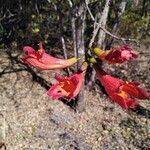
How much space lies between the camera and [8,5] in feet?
23.2

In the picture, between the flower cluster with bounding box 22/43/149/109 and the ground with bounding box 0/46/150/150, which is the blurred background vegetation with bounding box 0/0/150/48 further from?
the flower cluster with bounding box 22/43/149/109

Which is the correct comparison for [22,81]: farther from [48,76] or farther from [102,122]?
[102,122]

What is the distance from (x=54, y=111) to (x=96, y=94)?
706mm

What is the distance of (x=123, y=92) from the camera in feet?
5.22

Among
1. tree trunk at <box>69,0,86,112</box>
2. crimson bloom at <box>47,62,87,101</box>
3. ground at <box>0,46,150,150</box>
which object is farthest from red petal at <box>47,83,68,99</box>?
ground at <box>0,46,150,150</box>

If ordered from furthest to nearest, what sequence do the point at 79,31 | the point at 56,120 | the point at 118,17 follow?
the point at 118,17
the point at 56,120
the point at 79,31

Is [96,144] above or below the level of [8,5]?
below

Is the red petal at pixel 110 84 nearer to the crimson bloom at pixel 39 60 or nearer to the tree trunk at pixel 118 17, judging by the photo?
the crimson bloom at pixel 39 60

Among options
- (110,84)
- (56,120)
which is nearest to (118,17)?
(56,120)

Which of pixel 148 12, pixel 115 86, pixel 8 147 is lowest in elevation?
pixel 8 147

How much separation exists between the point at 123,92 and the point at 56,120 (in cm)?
368

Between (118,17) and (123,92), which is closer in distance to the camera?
(123,92)

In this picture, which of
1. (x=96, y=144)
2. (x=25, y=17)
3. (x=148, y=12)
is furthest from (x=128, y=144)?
(x=148, y=12)

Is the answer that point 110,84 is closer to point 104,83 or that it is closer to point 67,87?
point 104,83
